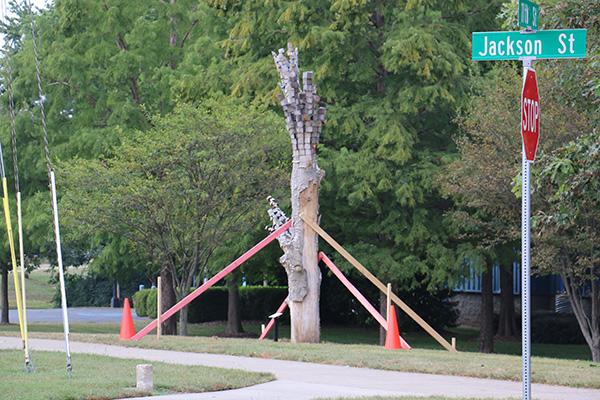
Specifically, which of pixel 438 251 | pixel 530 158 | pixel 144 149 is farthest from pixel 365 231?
pixel 530 158

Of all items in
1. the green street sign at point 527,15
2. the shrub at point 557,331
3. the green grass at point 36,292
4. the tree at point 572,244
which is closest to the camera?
the green street sign at point 527,15

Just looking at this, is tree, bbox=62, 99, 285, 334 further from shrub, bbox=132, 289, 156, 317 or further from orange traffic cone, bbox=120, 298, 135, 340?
shrub, bbox=132, 289, 156, 317

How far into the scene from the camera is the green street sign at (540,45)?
941cm

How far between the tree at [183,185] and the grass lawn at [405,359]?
11.6 ft

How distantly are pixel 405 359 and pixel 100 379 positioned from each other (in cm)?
490

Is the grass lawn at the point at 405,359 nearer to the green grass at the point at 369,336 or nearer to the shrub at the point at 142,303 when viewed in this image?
the green grass at the point at 369,336

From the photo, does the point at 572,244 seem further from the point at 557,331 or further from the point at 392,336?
the point at 557,331

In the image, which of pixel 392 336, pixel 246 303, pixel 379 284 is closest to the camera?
pixel 392 336

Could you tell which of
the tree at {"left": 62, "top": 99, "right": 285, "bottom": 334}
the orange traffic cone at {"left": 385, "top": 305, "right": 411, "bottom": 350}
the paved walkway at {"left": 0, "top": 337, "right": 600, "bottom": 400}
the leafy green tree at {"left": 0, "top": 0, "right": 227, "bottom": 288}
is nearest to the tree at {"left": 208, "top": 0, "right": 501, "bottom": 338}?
the tree at {"left": 62, "top": 99, "right": 285, "bottom": 334}

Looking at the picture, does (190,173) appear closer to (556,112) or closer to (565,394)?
(556,112)

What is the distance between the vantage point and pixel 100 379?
1427 centimetres

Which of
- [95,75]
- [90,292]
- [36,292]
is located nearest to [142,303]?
[90,292]

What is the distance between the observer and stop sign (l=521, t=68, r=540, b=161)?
355 inches

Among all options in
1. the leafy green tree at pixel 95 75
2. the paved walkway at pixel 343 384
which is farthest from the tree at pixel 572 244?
the leafy green tree at pixel 95 75
